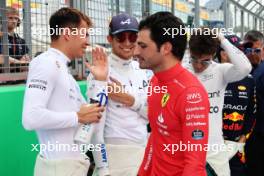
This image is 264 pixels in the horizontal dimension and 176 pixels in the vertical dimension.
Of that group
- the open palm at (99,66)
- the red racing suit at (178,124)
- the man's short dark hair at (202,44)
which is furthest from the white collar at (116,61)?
the red racing suit at (178,124)

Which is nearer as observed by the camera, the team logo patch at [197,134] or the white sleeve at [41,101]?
the team logo patch at [197,134]

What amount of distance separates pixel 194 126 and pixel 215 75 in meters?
1.25

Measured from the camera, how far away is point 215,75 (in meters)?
2.94

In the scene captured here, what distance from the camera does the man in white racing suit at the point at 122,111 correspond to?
8.44 feet

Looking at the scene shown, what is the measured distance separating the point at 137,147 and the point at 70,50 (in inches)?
29.7

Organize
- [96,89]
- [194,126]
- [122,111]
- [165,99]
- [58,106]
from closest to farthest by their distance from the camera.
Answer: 1. [194,126]
2. [165,99]
3. [58,106]
4. [96,89]
5. [122,111]

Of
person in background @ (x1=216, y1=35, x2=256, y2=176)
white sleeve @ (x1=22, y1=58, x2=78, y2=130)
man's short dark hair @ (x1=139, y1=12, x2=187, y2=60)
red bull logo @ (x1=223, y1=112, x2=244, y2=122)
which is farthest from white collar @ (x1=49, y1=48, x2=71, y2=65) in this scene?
red bull logo @ (x1=223, y1=112, x2=244, y2=122)

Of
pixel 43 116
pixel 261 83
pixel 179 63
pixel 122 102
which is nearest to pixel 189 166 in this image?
pixel 179 63

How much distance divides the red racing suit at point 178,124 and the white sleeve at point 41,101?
486 millimetres

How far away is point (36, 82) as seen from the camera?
83.7 inches

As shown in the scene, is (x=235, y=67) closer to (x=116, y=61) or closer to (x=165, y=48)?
(x=116, y=61)

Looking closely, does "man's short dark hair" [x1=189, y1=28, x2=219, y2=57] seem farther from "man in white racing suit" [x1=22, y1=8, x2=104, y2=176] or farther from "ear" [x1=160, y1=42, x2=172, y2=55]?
"ear" [x1=160, y1=42, x2=172, y2=55]

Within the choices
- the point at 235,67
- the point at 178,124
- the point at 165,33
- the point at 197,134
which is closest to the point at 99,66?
the point at 165,33

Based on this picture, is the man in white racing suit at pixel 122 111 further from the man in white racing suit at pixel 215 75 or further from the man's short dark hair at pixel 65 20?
the man in white racing suit at pixel 215 75
